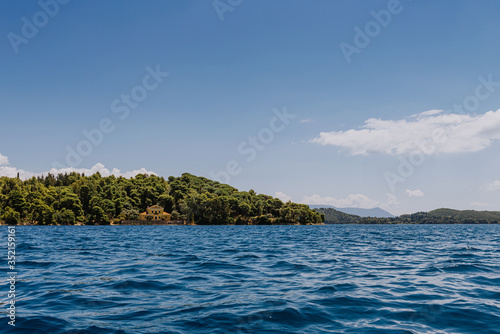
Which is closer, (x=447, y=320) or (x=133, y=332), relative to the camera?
(x=133, y=332)

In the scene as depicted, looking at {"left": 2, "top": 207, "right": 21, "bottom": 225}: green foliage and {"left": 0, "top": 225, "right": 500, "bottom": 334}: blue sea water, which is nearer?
{"left": 0, "top": 225, "right": 500, "bottom": 334}: blue sea water

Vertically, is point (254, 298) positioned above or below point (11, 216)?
below

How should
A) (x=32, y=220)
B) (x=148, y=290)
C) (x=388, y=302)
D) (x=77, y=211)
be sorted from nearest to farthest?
(x=388, y=302), (x=148, y=290), (x=32, y=220), (x=77, y=211)

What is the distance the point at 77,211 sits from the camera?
175m

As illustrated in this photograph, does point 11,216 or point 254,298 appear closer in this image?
point 254,298

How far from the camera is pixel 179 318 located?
33.8 feet

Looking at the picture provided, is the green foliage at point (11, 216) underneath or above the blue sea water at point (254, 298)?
above

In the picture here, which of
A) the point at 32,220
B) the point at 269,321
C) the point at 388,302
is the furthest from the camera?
the point at 32,220

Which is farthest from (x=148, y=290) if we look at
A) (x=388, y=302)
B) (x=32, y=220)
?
(x=32, y=220)

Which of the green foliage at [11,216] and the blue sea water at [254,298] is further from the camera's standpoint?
the green foliage at [11,216]

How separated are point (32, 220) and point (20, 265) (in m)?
163

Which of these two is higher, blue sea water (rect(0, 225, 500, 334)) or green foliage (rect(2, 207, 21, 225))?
green foliage (rect(2, 207, 21, 225))

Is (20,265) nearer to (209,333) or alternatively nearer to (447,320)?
(209,333)

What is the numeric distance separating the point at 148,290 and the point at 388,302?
9485mm
